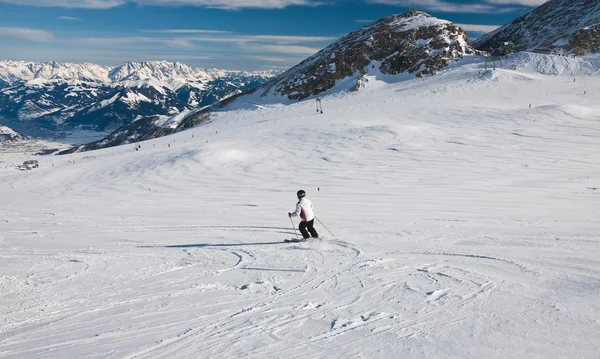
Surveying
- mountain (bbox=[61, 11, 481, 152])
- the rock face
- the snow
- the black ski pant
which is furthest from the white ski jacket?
mountain (bbox=[61, 11, 481, 152])

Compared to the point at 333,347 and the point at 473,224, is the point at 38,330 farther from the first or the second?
the point at 473,224

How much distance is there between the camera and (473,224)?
11.6 meters

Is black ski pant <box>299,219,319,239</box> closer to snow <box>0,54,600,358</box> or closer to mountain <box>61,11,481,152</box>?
snow <box>0,54,600,358</box>

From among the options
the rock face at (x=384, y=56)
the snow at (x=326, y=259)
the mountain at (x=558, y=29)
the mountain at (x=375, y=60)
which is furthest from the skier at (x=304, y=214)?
the mountain at (x=558, y=29)

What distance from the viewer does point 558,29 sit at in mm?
86625

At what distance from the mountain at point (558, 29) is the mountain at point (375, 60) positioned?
15370 mm

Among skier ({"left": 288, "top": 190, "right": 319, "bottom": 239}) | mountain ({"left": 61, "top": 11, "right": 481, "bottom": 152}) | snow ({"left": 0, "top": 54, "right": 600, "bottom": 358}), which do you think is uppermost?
mountain ({"left": 61, "top": 11, "right": 481, "bottom": 152})

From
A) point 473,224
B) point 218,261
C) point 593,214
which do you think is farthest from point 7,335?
point 593,214

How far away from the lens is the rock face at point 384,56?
229 feet

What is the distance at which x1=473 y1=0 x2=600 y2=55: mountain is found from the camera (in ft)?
211

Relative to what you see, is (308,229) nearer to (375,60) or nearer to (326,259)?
(326,259)

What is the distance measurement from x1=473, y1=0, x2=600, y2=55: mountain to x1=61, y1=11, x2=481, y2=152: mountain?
605 inches

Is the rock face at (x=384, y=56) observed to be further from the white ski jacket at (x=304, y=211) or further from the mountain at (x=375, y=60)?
the white ski jacket at (x=304, y=211)

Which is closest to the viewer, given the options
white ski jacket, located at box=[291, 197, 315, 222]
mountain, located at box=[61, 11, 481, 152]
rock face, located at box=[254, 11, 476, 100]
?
white ski jacket, located at box=[291, 197, 315, 222]
